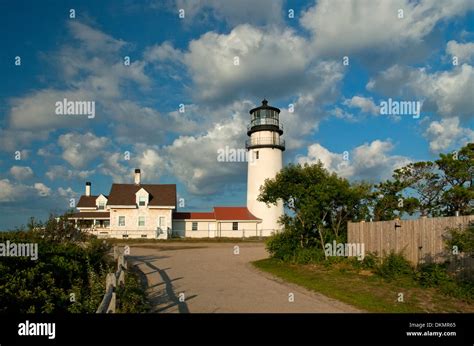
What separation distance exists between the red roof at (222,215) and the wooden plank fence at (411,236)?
3067cm

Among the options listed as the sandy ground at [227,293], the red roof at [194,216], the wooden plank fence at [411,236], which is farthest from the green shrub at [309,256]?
the red roof at [194,216]

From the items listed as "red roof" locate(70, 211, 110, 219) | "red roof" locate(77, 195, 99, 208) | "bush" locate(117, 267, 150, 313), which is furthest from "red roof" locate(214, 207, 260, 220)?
"bush" locate(117, 267, 150, 313)

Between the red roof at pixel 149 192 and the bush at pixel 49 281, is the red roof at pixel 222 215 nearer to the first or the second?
the red roof at pixel 149 192

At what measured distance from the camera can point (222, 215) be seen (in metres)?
49.2

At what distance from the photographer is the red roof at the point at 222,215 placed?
48438 millimetres

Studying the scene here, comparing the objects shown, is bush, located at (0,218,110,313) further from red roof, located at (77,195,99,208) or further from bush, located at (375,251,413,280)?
red roof, located at (77,195,99,208)

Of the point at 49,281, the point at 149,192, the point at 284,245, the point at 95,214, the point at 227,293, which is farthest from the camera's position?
the point at 95,214

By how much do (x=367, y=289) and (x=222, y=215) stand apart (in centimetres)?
3805

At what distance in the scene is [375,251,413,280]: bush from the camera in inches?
542

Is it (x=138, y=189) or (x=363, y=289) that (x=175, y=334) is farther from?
(x=138, y=189)

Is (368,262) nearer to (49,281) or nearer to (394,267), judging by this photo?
(394,267)

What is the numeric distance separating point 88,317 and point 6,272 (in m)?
4.57

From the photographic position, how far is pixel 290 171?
67.9 ft

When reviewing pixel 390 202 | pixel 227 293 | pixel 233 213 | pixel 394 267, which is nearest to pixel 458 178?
pixel 390 202
